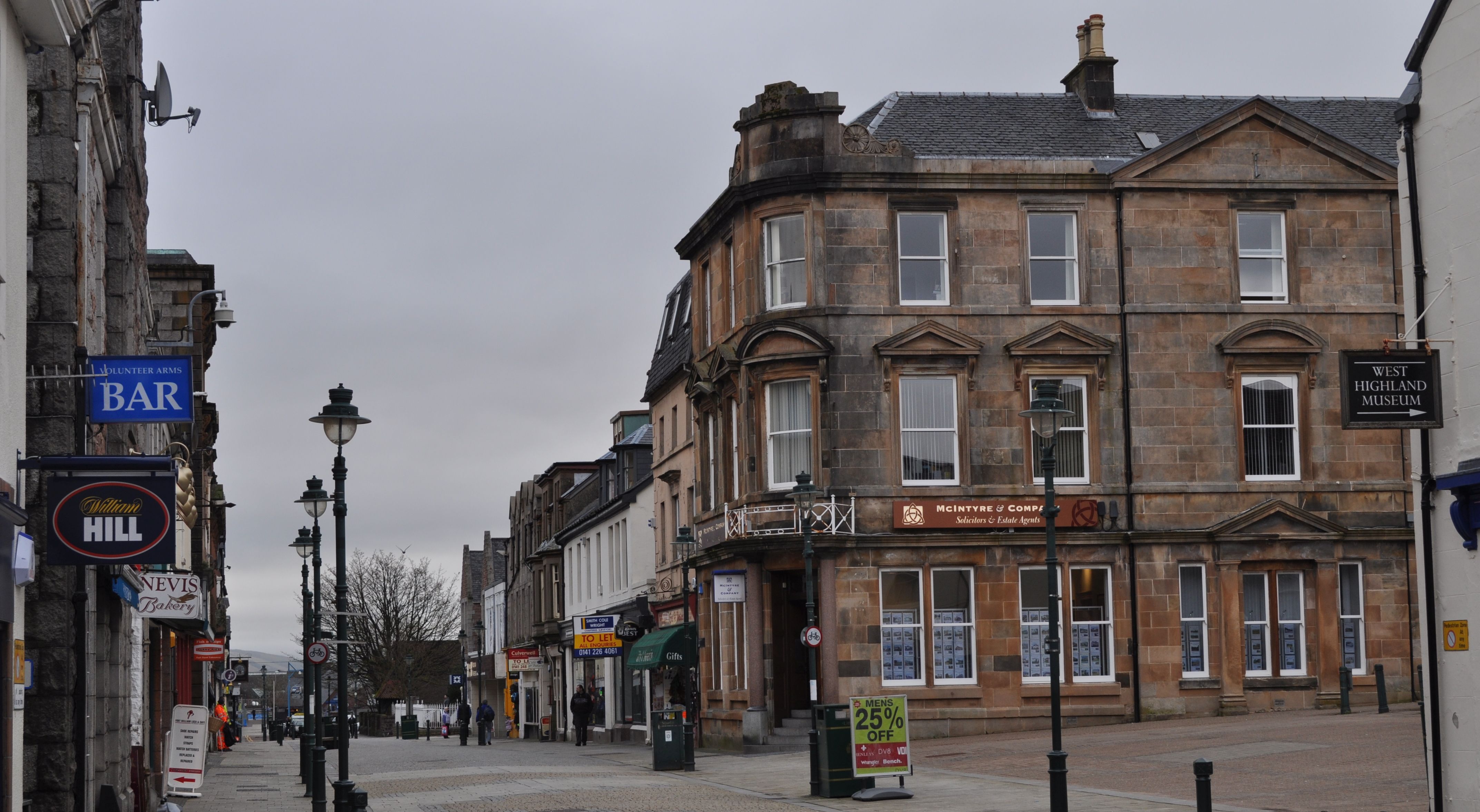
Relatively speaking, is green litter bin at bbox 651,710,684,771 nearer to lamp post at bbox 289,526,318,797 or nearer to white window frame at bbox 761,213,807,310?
lamp post at bbox 289,526,318,797

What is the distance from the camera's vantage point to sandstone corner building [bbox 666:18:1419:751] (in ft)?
114

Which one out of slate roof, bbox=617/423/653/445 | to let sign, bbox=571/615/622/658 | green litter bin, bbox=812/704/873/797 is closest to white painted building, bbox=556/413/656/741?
slate roof, bbox=617/423/653/445

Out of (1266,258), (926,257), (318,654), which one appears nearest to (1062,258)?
(926,257)

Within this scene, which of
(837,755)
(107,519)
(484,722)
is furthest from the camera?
(484,722)

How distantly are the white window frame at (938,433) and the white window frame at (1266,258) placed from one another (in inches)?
251

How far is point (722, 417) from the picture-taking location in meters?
38.4

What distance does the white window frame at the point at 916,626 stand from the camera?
34.7 m

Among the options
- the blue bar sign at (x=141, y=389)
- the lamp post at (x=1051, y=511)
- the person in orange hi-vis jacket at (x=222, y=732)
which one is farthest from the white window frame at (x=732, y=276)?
the person in orange hi-vis jacket at (x=222, y=732)

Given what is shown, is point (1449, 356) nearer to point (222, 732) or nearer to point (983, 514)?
point (983, 514)

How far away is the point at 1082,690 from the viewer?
114 feet

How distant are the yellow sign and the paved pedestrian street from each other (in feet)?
7.43

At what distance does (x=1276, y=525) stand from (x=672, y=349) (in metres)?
18.3

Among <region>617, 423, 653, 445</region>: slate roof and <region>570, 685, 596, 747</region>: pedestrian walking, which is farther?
<region>617, 423, 653, 445</region>: slate roof

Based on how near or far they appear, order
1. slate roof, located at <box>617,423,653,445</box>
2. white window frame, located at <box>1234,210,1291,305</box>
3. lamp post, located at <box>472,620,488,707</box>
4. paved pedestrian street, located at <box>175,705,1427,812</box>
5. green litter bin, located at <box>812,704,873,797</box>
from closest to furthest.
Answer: paved pedestrian street, located at <box>175,705,1427,812</box>, green litter bin, located at <box>812,704,873,797</box>, white window frame, located at <box>1234,210,1291,305</box>, slate roof, located at <box>617,423,653,445</box>, lamp post, located at <box>472,620,488,707</box>
